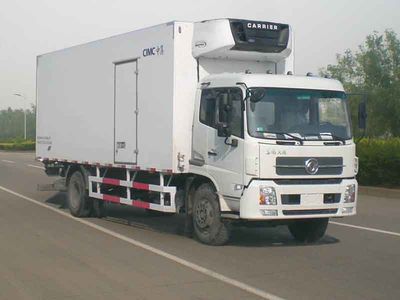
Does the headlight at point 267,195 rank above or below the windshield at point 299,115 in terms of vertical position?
below

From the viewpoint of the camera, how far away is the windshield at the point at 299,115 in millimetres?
9281

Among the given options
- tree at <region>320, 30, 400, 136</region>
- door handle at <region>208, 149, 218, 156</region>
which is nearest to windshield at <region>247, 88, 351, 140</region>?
door handle at <region>208, 149, 218, 156</region>

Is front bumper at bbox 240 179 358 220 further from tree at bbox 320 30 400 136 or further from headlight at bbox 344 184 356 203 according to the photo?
tree at bbox 320 30 400 136

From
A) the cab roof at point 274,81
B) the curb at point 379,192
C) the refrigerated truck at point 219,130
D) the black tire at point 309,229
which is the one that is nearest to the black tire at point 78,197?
the refrigerated truck at point 219,130

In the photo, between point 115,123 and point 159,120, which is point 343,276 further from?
point 115,123

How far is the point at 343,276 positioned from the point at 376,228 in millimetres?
4621

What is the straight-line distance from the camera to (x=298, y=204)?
9.34 meters

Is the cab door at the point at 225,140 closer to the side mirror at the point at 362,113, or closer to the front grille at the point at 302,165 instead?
the front grille at the point at 302,165

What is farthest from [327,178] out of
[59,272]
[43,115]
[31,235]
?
[43,115]

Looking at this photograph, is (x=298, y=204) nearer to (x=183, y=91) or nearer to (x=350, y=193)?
(x=350, y=193)

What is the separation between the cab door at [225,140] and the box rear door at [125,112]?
1.93 metres

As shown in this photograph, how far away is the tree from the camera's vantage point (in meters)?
37.3

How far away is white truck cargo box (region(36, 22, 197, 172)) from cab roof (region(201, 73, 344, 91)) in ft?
2.22

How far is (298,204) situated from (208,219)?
1.50m
